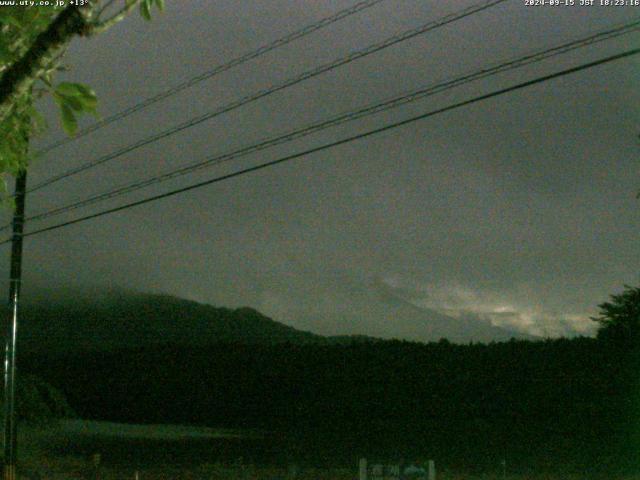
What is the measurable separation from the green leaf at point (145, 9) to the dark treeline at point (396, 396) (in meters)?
18.2

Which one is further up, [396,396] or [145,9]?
[145,9]

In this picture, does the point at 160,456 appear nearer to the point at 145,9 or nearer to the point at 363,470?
the point at 363,470

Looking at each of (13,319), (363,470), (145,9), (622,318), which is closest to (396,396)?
(622,318)

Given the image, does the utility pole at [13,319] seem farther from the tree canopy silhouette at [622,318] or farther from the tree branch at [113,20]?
the tree canopy silhouette at [622,318]

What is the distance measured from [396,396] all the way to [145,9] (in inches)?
1274

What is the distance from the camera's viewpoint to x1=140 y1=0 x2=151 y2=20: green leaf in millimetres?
5043

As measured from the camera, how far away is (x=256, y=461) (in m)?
23.8

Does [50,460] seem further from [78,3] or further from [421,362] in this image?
[78,3]

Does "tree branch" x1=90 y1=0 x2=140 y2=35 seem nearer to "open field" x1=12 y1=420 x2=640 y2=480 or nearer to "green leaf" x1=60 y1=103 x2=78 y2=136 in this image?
"green leaf" x1=60 y1=103 x2=78 y2=136

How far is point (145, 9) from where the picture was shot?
5.09 meters

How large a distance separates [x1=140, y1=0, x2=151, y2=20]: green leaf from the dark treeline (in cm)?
1820

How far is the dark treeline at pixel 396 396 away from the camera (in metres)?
27.5

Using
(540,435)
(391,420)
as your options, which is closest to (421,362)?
(391,420)

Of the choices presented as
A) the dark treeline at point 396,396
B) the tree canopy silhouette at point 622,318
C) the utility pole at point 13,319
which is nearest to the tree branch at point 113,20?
the utility pole at point 13,319
